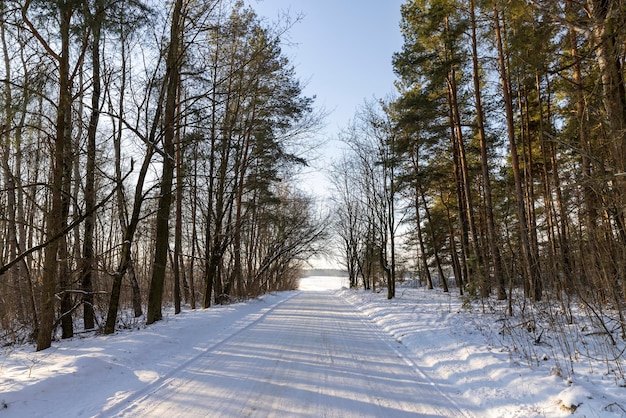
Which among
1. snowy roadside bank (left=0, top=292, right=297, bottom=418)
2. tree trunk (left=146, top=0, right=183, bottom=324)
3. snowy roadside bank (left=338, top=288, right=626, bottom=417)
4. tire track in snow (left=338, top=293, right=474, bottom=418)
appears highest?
tree trunk (left=146, top=0, right=183, bottom=324)

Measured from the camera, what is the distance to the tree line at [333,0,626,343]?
5.36m

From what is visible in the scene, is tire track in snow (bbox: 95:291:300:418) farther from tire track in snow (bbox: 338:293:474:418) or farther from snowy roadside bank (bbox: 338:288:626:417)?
snowy roadside bank (bbox: 338:288:626:417)

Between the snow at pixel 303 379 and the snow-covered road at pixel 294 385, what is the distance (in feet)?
0.05

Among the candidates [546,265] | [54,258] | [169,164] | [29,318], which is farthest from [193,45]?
[546,265]

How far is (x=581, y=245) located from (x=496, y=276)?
538cm

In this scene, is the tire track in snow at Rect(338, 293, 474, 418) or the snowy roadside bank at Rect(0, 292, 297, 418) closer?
the snowy roadside bank at Rect(0, 292, 297, 418)

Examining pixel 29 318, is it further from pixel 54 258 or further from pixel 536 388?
pixel 536 388

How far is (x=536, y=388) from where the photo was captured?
13.9 ft

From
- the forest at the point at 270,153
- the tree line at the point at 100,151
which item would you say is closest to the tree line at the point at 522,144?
the forest at the point at 270,153

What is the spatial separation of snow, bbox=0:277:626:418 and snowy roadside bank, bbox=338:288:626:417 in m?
0.01

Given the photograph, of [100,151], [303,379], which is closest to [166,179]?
[100,151]

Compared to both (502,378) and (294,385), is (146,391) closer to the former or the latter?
(294,385)

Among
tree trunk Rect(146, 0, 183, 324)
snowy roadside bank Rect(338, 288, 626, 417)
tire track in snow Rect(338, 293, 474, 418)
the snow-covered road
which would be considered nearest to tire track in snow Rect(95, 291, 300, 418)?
the snow-covered road

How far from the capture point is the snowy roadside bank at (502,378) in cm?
374
